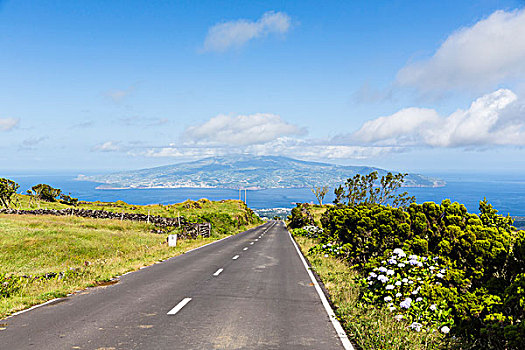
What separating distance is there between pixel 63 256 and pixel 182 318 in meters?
18.4

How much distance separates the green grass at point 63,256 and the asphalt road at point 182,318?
46.5 inches

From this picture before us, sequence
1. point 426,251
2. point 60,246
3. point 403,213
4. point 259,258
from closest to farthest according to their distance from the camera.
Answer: point 426,251 → point 403,213 → point 259,258 → point 60,246

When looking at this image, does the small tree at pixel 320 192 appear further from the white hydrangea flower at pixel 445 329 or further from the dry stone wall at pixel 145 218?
the white hydrangea flower at pixel 445 329

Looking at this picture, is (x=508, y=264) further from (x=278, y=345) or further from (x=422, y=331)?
(x=278, y=345)

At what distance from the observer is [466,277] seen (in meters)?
6.50

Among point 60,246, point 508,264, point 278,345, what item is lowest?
point 60,246

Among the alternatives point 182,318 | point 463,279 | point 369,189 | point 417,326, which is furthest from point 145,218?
point 463,279

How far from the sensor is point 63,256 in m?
22.7

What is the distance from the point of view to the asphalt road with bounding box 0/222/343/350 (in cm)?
635

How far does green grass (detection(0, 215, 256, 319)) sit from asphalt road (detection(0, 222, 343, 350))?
1.18 metres

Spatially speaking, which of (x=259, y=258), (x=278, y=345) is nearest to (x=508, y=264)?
(x=278, y=345)

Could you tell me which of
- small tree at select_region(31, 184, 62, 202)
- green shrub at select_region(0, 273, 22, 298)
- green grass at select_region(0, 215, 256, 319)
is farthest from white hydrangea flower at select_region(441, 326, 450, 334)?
small tree at select_region(31, 184, 62, 202)

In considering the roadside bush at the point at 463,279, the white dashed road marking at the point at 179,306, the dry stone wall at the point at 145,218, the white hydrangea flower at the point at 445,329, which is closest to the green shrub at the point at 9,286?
the white dashed road marking at the point at 179,306

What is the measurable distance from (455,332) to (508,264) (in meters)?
1.38
